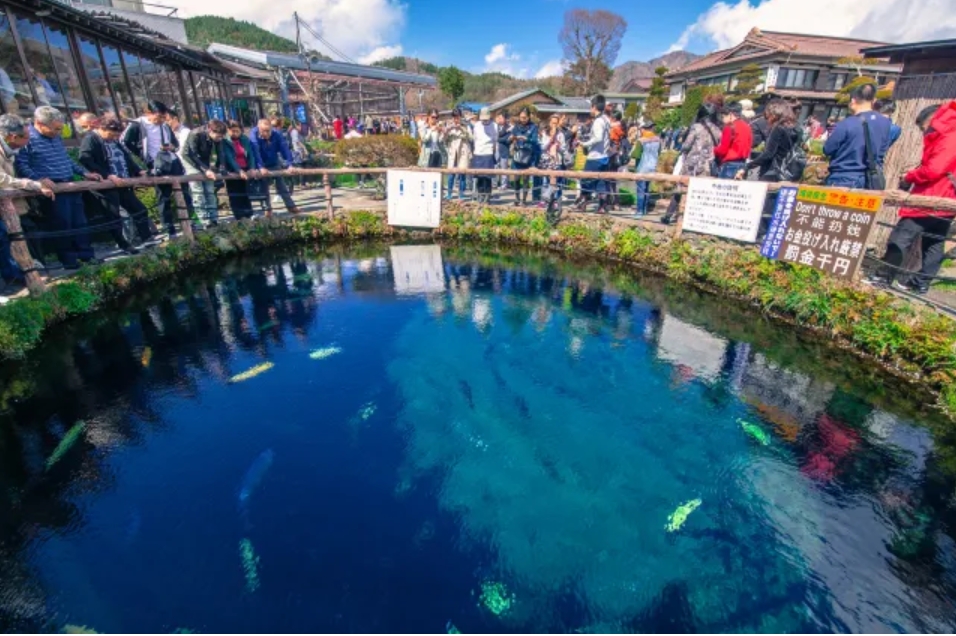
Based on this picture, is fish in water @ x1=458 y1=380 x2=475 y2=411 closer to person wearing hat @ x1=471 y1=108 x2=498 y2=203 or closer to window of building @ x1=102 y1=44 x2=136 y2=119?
person wearing hat @ x1=471 y1=108 x2=498 y2=203

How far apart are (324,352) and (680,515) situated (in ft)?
14.8

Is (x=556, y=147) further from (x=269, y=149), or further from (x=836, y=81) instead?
(x=836, y=81)

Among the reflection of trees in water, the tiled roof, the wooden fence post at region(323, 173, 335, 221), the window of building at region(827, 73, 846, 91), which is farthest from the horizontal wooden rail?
the window of building at region(827, 73, 846, 91)

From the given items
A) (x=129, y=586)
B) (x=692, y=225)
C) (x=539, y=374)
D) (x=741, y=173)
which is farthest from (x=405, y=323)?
(x=741, y=173)

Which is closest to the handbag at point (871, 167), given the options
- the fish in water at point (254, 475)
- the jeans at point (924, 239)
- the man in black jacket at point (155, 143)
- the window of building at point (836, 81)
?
the jeans at point (924, 239)

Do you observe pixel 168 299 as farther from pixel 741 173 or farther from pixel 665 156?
pixel 665 156

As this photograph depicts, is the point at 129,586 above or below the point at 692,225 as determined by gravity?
below

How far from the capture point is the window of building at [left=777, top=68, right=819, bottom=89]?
3203 cm

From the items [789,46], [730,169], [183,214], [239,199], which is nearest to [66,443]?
[183,214]

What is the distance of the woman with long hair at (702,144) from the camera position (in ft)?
28.7

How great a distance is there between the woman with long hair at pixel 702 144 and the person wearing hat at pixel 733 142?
20 centimetres

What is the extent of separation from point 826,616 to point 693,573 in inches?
31.5

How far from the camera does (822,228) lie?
6652mm

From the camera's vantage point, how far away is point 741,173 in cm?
816
